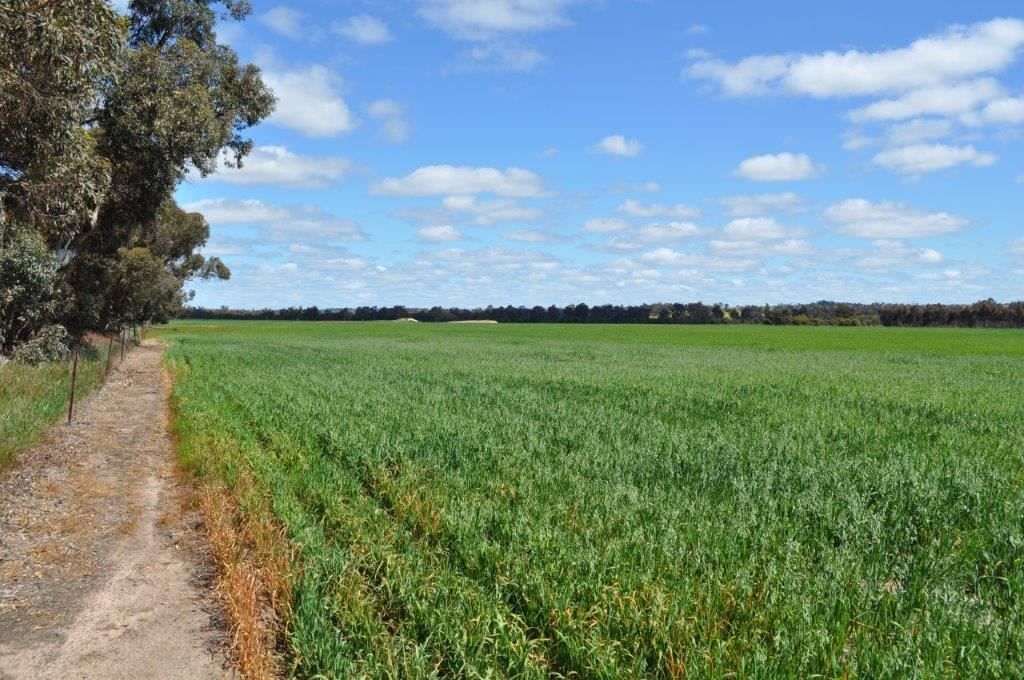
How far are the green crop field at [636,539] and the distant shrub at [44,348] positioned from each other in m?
15.2

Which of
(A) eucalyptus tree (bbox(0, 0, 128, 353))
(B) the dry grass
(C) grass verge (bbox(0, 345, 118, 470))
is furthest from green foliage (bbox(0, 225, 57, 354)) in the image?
(B) the dry grass

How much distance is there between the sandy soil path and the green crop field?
86 centimetres

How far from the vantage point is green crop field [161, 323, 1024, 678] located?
15.2ft

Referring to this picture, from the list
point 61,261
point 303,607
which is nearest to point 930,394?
point 303,607

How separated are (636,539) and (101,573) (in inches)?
210

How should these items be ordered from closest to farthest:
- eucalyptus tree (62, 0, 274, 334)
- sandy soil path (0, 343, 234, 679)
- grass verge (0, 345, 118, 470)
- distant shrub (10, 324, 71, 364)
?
sandy soil path (0, 343, 234, 679) < grass verge (0, 345, 118, 470) < eucalyptus tree (62, 0, 274, 334) < distant shrub (10, 324, 71, 364)

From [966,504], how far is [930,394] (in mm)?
13330

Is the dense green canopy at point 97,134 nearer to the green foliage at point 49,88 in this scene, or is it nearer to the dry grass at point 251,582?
the green foliage at point 49,88

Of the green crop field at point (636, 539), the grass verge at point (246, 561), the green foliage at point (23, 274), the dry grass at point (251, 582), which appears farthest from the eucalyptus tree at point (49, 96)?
the dry grass at point (251, 582)

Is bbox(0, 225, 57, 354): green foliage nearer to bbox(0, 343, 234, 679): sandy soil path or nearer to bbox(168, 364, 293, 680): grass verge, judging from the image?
bbox(0, 343, 234, 679): sandy soil path

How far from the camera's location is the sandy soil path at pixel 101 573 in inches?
209

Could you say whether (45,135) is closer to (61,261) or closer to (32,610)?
(32,610)

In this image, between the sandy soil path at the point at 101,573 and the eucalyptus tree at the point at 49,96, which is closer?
the sandy soil path at the point at 101,573

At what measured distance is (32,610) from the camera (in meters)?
6.12
